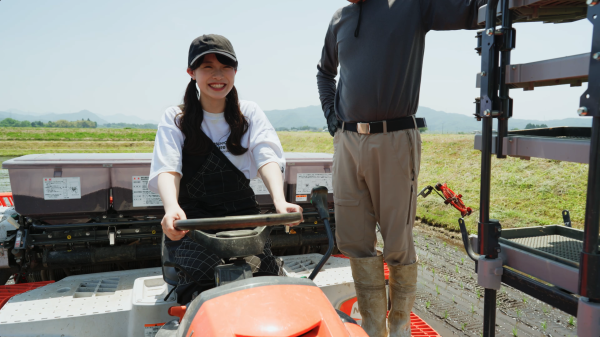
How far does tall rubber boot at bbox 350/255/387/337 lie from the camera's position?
227 cm

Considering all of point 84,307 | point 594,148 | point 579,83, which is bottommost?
point 84,307

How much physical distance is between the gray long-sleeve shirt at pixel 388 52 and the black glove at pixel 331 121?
6.0 inches

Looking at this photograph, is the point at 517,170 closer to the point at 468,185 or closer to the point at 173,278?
the point at 468,185

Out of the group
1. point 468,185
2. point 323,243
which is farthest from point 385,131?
point 468,185

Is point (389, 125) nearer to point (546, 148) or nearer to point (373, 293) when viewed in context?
point (546, 148)

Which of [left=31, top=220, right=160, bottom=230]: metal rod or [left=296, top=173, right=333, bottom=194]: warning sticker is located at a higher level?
[left=296, top=173, right=333, bottom=194]: warning sticker

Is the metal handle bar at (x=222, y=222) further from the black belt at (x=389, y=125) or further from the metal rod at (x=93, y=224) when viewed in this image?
the metal rod at (x=93, y=224)

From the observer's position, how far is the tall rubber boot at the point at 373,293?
227cm

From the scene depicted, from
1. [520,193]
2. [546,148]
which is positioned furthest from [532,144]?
[520,193]

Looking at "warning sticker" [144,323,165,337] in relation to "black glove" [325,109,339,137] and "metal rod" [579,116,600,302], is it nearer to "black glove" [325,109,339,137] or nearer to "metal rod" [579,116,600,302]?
"black glove" [325,109,339,137]

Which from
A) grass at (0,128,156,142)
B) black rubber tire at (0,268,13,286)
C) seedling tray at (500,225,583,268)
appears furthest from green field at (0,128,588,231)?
grass at (0,128,156,142)

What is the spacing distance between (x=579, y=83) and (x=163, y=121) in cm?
197

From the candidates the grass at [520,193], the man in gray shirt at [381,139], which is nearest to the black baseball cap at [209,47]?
the man in gray shirt at [381,139]

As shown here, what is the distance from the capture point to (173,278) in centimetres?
209
